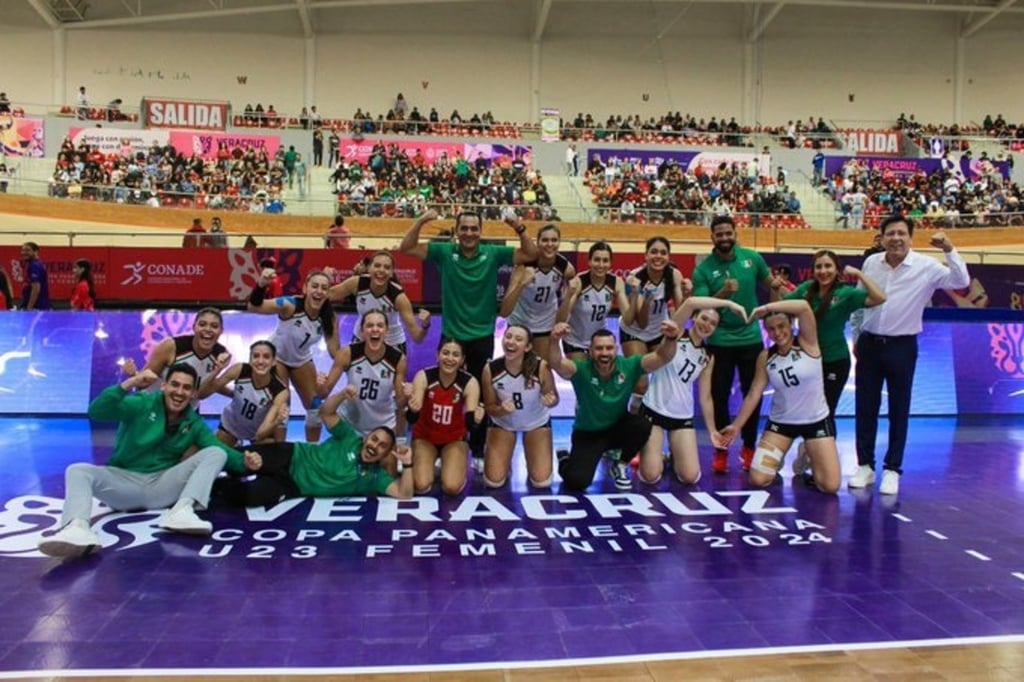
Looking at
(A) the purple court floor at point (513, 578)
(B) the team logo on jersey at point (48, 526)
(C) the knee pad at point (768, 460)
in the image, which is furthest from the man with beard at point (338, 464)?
(C) the knee pad at point (768, 460)

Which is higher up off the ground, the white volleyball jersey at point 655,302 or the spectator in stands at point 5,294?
the spectator in stands at point 5,294

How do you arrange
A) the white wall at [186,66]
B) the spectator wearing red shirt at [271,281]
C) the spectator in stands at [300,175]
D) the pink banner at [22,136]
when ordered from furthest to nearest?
the white wall at [186,66]
the pink banner at [22,136]
the spectator in stands at [300,175]
the spectator wearing red shirt at [271,281]

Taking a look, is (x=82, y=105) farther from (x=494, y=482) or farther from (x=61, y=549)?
(x=61, y=549)

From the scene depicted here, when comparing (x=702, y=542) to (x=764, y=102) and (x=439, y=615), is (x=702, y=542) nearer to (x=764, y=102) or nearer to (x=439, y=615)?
(x=439, y=615)

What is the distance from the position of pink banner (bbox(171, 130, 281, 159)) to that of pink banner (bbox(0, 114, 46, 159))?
4.35 meters

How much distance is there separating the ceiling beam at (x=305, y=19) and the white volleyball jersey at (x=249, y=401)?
2892 cm

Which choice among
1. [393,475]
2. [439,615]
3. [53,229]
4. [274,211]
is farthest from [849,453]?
[53,229]

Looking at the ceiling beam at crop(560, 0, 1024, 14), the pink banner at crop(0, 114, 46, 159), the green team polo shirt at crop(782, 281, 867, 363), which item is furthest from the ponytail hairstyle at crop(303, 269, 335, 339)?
the ceiling beam at crop(560, 0, 1024, 14)

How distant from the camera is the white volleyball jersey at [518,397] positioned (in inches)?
248

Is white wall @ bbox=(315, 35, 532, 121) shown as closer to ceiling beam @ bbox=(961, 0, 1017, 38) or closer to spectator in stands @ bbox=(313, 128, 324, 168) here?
spectator in stands @ bbox=(313, 128, 324, 168)

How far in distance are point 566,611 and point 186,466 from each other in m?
2.88

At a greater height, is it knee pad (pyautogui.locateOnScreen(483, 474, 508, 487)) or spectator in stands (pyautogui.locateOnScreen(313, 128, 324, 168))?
spectator in stands (pyautogui.locateOnScreen(313, 128, 324, 168))

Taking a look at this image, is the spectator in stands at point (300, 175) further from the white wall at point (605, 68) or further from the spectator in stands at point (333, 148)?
the white wall at point (605, 68)

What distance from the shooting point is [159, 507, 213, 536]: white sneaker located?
492 centimetres
